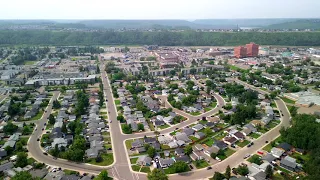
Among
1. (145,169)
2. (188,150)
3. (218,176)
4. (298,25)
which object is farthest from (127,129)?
(298,25)

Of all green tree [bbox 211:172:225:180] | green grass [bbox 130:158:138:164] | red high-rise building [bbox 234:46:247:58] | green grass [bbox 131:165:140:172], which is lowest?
green grass [bbox 131:165:140:172]

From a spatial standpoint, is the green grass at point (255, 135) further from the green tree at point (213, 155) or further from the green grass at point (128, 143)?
the green grass at point (128, 143)

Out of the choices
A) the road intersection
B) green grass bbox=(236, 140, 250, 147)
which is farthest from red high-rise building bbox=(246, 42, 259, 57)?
green grass bbox=(236, 140, 250, 147)

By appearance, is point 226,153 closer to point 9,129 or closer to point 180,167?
point 180,167

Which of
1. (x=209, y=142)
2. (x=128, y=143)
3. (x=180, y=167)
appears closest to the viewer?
(x=180, y=167)

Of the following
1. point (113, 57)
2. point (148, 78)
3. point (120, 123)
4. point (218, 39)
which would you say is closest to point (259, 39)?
point (218, 39)

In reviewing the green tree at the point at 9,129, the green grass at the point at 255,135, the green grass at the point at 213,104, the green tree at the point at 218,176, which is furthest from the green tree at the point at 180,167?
the green tree at the point at 9,129

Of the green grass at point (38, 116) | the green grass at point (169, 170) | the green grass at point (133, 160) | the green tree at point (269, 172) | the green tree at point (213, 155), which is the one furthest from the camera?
the green grass at point (38, 116)

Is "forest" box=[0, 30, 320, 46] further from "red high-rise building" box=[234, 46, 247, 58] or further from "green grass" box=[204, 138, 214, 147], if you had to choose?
"green grass" box=[204, 138, 214, 147]
